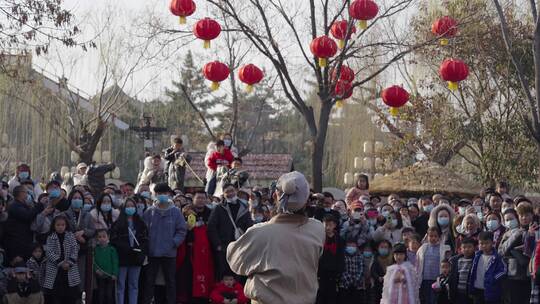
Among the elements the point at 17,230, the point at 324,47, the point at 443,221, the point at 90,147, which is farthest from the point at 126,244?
the point at 90,147

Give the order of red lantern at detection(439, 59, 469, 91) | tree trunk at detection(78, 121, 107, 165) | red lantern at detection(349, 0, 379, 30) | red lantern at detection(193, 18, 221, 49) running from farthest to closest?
tree trunk at detection(78, 121, 107, 165) → red lantern at detection(193, 18, 221, 49) → red lantern at detection(439, 59, 469, 91) → red lantern at detection(349, 0, 379, 30)

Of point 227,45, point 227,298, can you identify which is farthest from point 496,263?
point 227,45

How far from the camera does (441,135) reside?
1276 inches

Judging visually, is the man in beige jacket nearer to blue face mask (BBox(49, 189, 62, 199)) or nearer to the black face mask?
the black face mask

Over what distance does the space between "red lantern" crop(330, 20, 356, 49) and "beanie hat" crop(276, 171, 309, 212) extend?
48.7 feet

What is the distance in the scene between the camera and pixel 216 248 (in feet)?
55.4

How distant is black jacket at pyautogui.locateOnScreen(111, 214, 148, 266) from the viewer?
651 inches

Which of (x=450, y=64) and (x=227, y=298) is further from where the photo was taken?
(x=450, y=64)

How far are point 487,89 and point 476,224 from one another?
16.3 meters

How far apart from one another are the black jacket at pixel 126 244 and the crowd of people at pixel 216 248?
2cm

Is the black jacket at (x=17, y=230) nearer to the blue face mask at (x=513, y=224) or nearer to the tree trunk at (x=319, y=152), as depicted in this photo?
the blue face mask at (x=513, y=224)

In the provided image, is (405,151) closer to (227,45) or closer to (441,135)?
(441,135)

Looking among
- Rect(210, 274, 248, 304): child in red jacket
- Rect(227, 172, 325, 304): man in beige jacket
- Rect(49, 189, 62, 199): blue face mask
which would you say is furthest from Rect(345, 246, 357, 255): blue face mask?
Rect(227, 172, 325, 304): man in beige jacket

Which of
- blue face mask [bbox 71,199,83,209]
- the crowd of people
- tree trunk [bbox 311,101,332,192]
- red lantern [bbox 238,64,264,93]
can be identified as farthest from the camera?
tree trunk [bbox 311,101,332,192]
